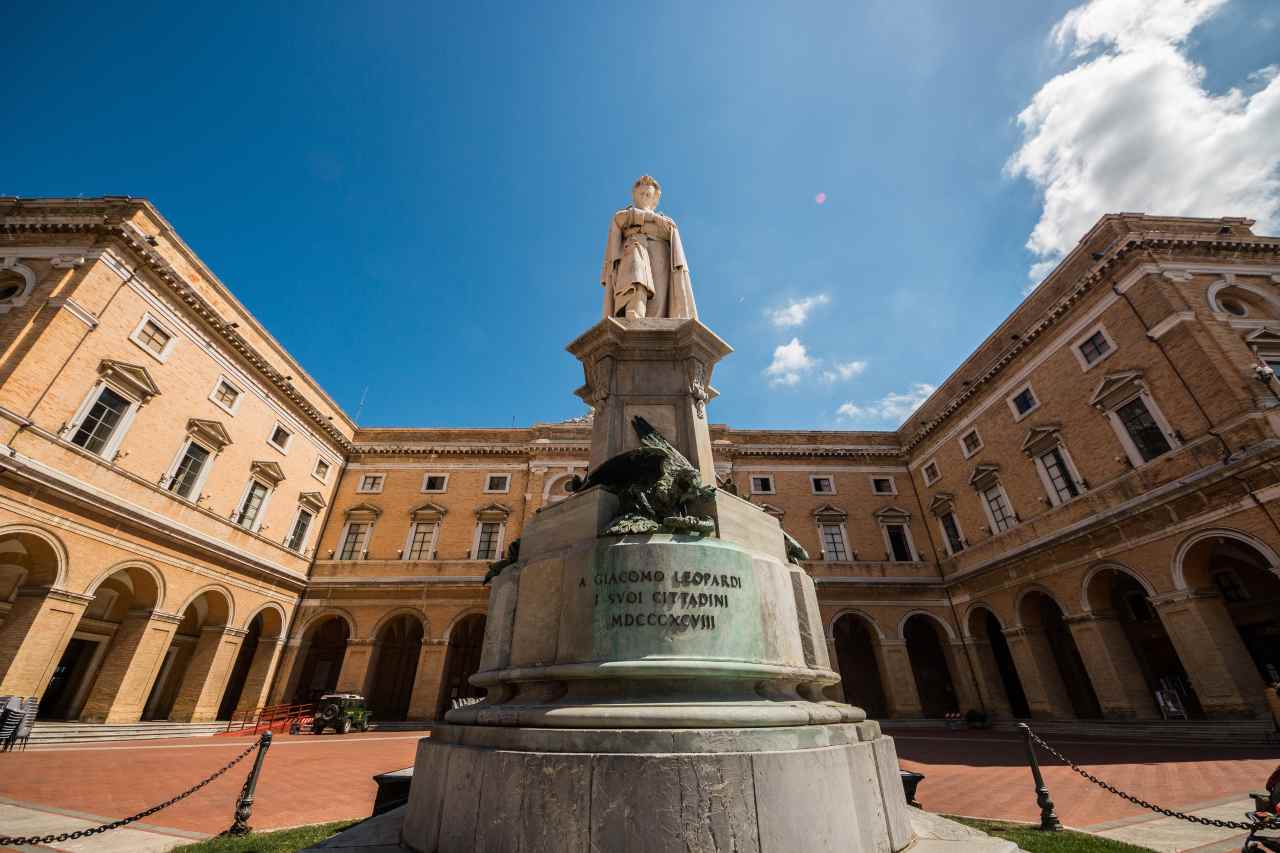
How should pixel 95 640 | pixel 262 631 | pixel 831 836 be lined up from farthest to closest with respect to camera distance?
pixel 262 631 → pixel 95 640 → pixel 831 836

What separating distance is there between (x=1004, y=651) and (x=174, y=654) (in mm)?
33689

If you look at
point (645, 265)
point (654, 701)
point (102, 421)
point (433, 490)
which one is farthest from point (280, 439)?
point (654, 701)

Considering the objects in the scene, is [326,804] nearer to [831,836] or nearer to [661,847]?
[661,847]

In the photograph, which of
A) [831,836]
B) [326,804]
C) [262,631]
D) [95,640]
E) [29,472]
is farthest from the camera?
[262,631]

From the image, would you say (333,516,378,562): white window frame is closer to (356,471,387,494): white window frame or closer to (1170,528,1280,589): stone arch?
(356,471,387,494): white window frame

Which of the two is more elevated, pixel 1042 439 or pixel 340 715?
pixel 1042 439

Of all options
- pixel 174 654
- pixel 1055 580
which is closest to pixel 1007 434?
pixel 1055 580

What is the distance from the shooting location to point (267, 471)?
20.8 m

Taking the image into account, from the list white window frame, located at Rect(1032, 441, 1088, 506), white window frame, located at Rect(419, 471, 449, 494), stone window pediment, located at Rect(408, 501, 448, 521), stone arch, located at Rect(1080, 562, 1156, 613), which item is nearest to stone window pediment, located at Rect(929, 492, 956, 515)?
white window frame, located at Rect(1032, 441, 1088, 506)

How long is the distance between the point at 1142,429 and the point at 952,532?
370 inches

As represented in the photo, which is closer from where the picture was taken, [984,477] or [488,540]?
[984,477]

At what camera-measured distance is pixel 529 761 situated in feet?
9.68

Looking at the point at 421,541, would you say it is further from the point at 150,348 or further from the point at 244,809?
the point at 244,809

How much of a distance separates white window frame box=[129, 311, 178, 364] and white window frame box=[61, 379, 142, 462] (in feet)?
5.09
